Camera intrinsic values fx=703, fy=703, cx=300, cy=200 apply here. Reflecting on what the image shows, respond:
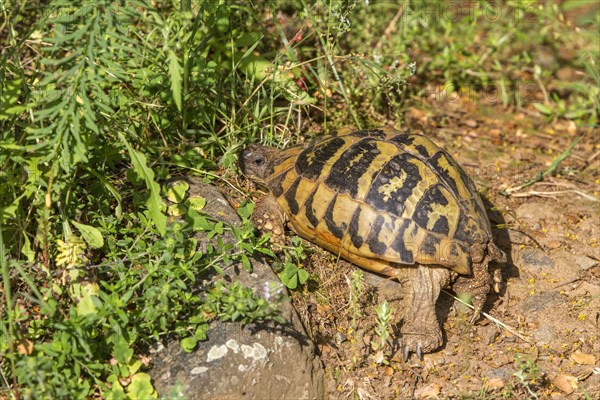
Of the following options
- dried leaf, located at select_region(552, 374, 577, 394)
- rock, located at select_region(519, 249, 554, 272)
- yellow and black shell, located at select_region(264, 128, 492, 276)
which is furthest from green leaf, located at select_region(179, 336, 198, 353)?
rock, located at select_region(519, 249, 554, 272)

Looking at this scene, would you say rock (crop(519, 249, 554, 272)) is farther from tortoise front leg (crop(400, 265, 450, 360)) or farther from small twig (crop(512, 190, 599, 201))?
tortoise front leg (crop(400, 265, 450, 360))

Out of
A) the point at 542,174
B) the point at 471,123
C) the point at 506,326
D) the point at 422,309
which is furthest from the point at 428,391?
the point at 471,123

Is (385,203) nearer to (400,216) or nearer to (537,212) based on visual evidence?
(400,216)

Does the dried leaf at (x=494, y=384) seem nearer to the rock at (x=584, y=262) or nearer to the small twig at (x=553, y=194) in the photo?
the rock at (x=584, y=262)

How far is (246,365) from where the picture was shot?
12.8 ft

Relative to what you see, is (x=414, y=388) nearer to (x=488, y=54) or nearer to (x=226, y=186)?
(x=226, y=186)

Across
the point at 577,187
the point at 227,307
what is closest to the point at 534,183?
the point at 577,187

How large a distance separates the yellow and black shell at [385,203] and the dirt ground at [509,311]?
288mm

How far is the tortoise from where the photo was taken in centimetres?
441

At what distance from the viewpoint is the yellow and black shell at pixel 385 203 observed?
441 centimetres

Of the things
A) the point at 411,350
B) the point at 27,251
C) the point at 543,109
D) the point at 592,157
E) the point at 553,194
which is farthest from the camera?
the point at 543,109

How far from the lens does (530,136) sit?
6570mm

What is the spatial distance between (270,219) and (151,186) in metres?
1.01

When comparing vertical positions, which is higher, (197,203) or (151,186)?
(151,186)
